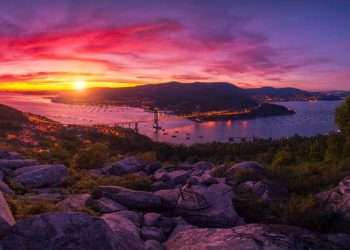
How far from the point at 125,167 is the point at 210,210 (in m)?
7.91

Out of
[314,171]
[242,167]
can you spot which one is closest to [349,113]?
[314,171]

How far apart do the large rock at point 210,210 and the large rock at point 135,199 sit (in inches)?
30.8

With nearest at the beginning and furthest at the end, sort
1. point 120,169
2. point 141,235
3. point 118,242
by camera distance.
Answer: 1. point 118,242
2. point 141,235
3. point 120,169

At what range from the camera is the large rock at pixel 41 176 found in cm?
1297

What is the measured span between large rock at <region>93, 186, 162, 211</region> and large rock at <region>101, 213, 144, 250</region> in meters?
1.66

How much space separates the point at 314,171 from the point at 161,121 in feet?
435

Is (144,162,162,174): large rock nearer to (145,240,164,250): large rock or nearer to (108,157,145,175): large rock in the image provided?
(108,157,145,175): large rock

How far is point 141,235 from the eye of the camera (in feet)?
29.1

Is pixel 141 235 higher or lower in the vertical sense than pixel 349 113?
lower

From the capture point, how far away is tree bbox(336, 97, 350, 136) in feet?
87.4

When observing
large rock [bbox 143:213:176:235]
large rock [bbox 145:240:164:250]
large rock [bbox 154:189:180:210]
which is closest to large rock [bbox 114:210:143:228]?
large rock [bbox 143:213:176:235]

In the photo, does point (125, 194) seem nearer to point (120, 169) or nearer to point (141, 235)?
point (141, 235)

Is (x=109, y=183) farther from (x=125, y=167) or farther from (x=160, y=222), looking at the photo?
(x=160, y=222)

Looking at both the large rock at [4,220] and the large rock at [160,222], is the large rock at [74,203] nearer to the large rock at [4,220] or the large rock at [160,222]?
the large rock at [160,222]
